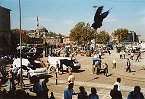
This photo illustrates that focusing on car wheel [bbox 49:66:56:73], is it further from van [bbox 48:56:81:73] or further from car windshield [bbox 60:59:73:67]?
car windshield [bbox 60:59:73:67]

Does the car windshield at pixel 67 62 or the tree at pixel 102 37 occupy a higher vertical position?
the tree at pixel 102 37

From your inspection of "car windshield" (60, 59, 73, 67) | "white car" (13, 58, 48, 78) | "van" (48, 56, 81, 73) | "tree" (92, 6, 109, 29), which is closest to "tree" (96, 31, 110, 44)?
"car windshield" (60, 59, 73, 67)

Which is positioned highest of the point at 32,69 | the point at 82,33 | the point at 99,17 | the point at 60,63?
the point at 82,33

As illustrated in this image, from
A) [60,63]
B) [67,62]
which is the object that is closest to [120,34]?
[67,62]

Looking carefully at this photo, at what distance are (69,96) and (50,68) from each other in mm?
18163

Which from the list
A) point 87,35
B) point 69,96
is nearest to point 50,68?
point 69,96

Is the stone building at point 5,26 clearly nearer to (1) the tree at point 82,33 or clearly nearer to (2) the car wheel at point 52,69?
(1) the tree at point 82,33

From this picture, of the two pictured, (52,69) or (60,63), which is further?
(52,69)

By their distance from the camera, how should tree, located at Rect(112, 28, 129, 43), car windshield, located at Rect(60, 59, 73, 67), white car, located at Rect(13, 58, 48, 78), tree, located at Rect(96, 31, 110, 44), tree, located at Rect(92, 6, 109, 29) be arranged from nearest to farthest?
tree, located at Rect(92, 6, 109, 29), white car, located at Rect(13, 58, 48, 78), car windshield, located at Rect(60, 59, 73, 67), tree, located at Rect(96, 31, 110, 44), tree, located at Rect(112, 28, 129, 43)

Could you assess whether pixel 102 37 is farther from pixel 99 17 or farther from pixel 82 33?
pixel 99 17

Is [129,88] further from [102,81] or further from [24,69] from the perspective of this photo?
[24,69]

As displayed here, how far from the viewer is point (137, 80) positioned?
2408 centimetres

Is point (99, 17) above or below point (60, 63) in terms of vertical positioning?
above

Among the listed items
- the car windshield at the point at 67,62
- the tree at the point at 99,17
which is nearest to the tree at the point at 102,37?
the car windshield at the point at 67,62
